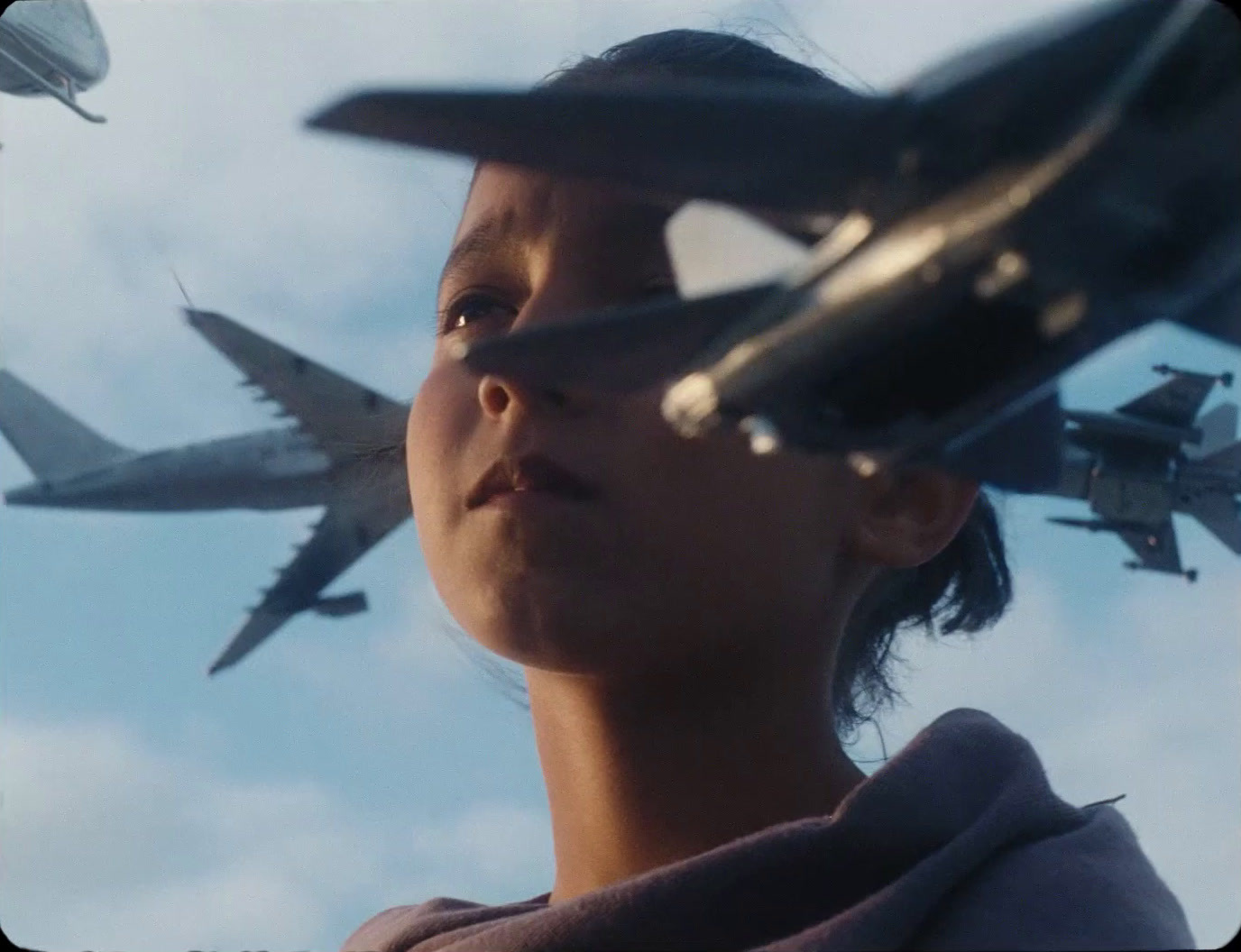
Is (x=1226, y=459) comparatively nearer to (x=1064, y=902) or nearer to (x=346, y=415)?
(x=1064, y=902)

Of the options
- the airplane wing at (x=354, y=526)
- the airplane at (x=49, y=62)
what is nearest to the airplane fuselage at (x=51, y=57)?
the airplane at (x=49, y=62)

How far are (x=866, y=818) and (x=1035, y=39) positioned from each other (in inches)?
38.9

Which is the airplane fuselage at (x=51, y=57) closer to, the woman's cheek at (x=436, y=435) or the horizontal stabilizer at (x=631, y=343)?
the woman's cheek at (x=436, y=435)

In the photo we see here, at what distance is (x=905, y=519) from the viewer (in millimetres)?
2004

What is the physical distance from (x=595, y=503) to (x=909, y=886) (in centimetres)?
56

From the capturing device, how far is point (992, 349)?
99 cm

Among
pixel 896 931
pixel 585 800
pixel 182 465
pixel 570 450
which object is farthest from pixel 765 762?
pixel 182 465

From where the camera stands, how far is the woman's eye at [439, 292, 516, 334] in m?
1.86

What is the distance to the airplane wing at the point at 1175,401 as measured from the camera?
122 cm

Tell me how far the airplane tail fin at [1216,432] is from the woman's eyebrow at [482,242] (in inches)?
35.1

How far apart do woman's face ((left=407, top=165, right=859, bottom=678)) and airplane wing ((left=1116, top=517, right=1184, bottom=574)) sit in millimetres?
361

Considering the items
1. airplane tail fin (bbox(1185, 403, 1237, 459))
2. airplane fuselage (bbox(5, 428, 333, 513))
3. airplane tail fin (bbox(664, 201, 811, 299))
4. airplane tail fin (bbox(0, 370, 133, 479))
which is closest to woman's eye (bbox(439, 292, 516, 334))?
airplane tail fin (bbox(664, 201, 811, 299))

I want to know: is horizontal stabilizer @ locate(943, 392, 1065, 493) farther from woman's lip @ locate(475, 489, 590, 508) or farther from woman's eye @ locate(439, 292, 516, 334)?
woman's eye @ locate(439, 292, 516, 334)

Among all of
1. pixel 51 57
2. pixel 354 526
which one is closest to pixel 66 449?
pixel 51 57
